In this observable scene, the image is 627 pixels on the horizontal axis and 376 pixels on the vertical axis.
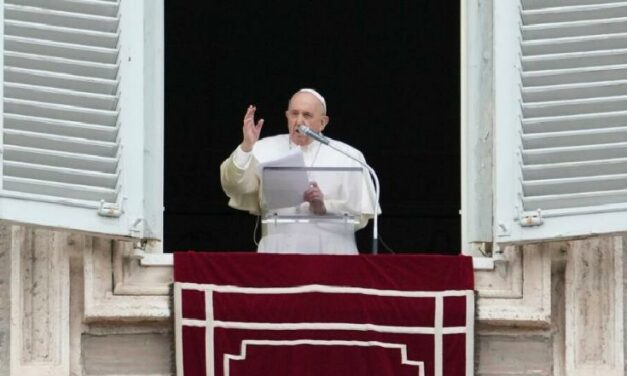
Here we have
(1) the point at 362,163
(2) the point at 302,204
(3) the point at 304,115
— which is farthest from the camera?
(3) the point at 304,115

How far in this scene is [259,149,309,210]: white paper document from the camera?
35.4ft

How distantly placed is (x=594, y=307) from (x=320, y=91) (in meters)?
3.40

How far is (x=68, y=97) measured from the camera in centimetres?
1066

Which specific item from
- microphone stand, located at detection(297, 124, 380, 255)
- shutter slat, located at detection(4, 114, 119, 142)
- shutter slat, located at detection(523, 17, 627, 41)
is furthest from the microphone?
shutter slat, located at detection(523, 17, 627, 41)

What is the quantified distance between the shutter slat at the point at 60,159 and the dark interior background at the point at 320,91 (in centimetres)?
291

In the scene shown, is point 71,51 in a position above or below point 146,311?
above

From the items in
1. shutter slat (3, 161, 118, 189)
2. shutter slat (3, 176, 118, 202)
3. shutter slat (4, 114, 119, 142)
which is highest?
shutter slat (4, 114, 119, 142)

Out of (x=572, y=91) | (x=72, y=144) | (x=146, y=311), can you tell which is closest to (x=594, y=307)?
(x=572, y=91)

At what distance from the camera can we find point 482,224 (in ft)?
35.8

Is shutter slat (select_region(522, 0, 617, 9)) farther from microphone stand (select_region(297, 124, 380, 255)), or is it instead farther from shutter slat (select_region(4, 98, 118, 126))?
shutter slat (select_region(4, 98, 118, 126))

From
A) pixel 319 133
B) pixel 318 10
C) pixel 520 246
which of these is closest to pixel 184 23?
pixel 318 10

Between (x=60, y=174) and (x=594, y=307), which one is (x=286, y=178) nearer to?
(x=60, y=174)

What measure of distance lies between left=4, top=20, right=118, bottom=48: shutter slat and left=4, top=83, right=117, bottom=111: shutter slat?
0.59ft

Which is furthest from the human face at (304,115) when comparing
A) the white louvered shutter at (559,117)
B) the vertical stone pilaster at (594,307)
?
the vertical stone pilaster at (594,307)
